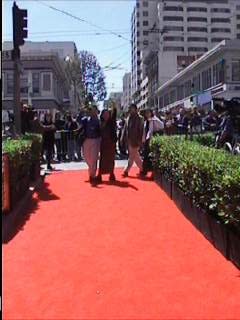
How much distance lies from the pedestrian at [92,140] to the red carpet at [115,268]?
290 cm

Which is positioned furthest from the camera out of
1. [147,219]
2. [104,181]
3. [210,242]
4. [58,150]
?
[58,150]

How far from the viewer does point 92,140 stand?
12.6 metres

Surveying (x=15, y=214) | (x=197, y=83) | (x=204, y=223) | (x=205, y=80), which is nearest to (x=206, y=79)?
(x=205, y=80)

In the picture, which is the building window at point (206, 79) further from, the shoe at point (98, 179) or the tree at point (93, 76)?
the shoe at point (98, 179)

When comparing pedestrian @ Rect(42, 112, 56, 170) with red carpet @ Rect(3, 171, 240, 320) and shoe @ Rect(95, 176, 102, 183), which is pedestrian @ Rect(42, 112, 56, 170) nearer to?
shoe @ Rect(95, 176, 102, 183)

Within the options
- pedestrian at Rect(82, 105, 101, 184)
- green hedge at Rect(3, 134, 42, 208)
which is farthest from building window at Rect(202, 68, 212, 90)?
green hedge at Rect(3, 134, 42, 208)

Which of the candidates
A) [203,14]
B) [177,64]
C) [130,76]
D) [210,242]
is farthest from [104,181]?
[130,76]

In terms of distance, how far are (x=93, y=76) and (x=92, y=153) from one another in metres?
57.4

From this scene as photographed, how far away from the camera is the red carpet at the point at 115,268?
499 cm

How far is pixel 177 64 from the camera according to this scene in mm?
95562

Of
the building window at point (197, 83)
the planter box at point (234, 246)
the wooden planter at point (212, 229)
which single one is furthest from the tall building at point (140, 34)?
the planter box at point (234, 246)

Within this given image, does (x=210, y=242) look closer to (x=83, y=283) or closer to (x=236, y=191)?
(x=236, y=191)

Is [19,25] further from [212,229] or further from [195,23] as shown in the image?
[195,23]

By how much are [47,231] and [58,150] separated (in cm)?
1139
